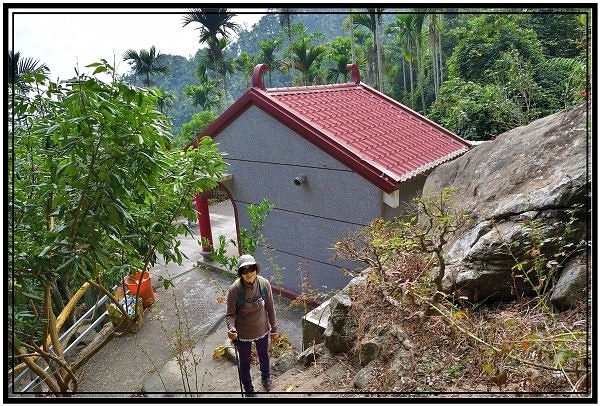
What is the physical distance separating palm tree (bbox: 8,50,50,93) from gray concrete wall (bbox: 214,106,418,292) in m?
3.51

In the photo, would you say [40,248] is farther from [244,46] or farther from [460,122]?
[244,46]

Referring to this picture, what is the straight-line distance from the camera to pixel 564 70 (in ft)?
30.3

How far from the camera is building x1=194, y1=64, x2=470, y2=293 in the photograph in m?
5.31

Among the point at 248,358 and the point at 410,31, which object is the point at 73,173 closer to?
the point at 248,358

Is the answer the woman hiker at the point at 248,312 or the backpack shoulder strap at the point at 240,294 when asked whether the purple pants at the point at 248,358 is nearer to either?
the woman hiker at the point at 248,312

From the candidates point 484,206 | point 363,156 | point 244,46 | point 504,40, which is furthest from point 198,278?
point 244,46

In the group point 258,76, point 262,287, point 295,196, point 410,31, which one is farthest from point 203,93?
point 262,287

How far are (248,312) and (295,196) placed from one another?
3.07m

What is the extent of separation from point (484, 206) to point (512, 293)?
833 millimetres

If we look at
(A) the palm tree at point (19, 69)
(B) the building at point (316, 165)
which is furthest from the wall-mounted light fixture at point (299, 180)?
(A) the palm tree at point (19, 69)

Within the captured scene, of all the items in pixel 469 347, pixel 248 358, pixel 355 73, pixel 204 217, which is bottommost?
pixel 204 217

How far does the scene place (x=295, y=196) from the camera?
604cm

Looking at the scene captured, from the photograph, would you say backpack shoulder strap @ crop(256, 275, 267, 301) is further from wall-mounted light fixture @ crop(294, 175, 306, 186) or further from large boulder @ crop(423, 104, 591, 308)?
wall-mounted light fixture @ crop(294, 175, 306, 186)

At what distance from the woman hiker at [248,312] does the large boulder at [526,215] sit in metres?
1.25
